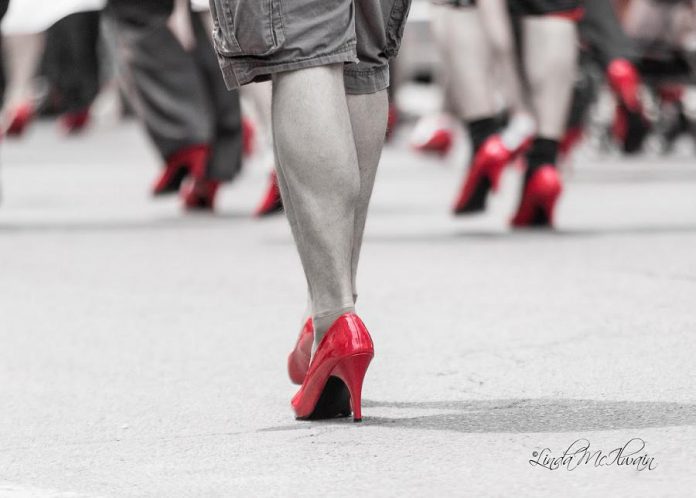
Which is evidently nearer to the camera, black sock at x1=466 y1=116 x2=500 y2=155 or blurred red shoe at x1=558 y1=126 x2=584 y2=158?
black sock at x1=466 y1=116 x2=500 y2=155

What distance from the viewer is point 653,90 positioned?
1109 cm

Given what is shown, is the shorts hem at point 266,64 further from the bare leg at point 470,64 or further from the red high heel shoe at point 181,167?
the red high heel shoe at point 181,167

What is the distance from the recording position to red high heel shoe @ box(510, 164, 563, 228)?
616cm

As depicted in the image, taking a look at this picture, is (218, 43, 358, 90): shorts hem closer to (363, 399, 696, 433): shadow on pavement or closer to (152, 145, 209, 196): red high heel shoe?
(363, 399, 696, 433): shadow on pavement

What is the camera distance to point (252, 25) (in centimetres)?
302

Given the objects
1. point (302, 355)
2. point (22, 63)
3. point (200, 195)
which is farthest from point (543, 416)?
point (22, 63)

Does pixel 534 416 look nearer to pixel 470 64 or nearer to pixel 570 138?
pixel 470 64

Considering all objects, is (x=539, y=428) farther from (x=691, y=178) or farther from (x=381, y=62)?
(x=691, y=178)

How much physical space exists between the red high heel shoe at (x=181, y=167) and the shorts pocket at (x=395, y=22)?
4.02 m

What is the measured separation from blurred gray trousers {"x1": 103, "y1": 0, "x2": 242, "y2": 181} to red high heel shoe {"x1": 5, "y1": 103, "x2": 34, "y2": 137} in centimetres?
652

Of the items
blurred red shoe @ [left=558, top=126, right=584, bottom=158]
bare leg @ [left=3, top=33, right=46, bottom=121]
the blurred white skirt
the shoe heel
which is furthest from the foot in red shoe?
bare leg @ [left=3, top=33, right=46, bottom=121]

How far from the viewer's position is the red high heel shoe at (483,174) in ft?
20.8

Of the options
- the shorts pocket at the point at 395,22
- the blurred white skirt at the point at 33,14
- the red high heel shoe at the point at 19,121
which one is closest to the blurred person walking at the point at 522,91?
the blurred white skirt at the point at 33,14

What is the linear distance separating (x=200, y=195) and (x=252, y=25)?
460cm
